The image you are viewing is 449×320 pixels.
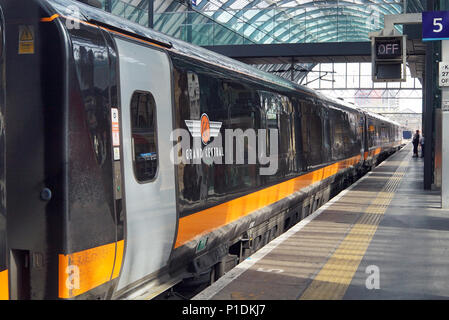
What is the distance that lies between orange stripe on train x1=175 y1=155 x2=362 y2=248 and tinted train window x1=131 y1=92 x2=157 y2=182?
2.42ft

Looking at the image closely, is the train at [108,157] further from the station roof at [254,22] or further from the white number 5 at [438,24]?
the station roof at [254,22]

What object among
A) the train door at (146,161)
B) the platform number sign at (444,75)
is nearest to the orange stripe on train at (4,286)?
the train door at (146,161)

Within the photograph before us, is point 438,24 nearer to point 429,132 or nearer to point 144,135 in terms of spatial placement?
point 429,132

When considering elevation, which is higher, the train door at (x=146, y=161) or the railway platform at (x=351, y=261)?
the train door at (x=146, y=161)

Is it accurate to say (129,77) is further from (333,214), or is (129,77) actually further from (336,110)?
(336,110)

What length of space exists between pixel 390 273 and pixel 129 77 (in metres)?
3.42

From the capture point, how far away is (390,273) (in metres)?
5.81

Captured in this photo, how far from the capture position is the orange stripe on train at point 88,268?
3.53 metres

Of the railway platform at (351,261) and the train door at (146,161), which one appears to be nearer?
the train door at (146,161)

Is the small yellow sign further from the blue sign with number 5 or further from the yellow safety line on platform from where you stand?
the blue sign with number 5

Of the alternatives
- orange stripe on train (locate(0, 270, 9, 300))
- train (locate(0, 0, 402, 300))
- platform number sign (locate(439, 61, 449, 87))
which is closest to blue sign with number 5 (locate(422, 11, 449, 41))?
Answer: platform number sign (locate(439, 61, 449, 87))

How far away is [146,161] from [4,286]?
1.47 metres

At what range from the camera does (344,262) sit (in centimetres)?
631
